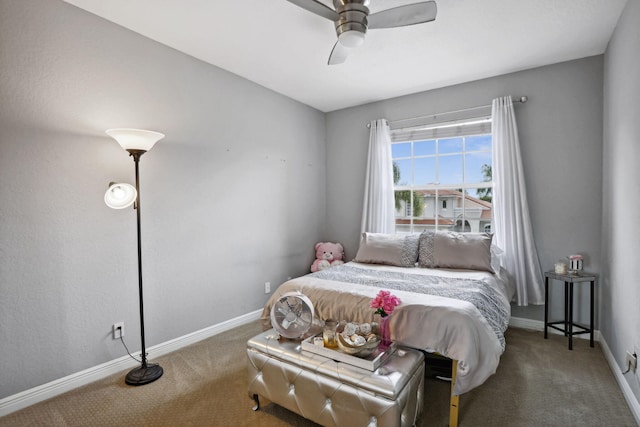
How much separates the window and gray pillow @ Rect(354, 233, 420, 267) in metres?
0.72

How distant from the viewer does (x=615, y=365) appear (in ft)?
7.69

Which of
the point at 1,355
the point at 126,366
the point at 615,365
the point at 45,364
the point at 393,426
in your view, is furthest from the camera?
the point at 126,366

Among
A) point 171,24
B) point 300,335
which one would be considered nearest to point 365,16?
point 171,24

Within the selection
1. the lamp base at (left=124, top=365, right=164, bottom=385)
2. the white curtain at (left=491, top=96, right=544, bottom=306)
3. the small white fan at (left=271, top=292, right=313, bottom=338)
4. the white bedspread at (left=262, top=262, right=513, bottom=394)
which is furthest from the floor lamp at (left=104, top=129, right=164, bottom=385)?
the white curtain at (left=491, top=96, right=544, bottom=306)

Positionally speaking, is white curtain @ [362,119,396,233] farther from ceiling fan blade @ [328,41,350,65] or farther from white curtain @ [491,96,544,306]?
ceiling fan blade @ [328,41,350,65]

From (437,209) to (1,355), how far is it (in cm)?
398

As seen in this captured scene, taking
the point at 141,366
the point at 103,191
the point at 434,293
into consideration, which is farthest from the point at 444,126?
the point at 141,366

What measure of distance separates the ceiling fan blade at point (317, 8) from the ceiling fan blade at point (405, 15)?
230 mm

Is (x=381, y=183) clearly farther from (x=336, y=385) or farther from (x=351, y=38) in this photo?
(x=336, y=385)

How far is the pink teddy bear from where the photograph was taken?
4215mm

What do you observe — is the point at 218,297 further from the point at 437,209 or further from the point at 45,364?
the point at 437,209

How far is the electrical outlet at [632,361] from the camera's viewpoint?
191cm

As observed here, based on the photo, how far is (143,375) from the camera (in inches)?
92.4

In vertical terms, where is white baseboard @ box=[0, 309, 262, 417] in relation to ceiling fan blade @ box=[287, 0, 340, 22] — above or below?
below
